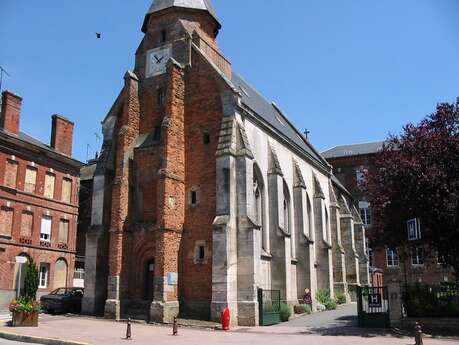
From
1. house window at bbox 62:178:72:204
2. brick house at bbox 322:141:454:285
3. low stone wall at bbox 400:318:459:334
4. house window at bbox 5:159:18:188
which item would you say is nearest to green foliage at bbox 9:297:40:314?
low stone wall at bbox 400:318:459:334

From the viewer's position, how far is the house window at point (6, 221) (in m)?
30.3

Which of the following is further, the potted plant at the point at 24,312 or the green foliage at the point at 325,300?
the green foliage at the point at 325,300

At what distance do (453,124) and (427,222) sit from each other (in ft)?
13.8

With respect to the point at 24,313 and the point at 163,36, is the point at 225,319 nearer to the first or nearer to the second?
the point at 24,313

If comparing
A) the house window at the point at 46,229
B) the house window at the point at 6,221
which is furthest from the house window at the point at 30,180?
the house window at the point at 46,229

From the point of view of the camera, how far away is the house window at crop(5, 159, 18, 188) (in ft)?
→ 101

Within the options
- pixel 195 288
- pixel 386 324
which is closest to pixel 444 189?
pixel 386 324

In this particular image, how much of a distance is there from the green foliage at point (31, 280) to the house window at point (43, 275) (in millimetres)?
2958

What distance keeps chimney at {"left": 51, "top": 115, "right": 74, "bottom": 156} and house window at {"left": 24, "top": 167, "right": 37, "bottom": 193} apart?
3.29 m

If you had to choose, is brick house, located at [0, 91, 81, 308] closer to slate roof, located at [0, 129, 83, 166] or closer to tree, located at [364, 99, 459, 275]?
slate roof, located at [0, 129, 83, 166]

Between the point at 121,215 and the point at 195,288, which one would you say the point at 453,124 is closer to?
the point at 195,288

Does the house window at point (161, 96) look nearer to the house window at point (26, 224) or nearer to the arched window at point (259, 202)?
the arched window at point (259, 202)

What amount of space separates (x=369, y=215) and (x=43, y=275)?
3399 cm

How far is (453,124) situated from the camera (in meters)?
19.2
